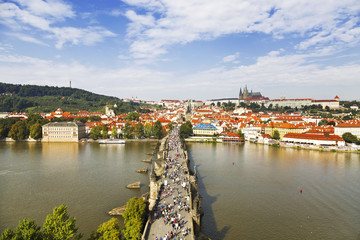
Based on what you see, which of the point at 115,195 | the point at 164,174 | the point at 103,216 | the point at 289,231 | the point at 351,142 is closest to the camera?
the point at 289,231

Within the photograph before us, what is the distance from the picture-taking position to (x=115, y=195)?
42.1ft

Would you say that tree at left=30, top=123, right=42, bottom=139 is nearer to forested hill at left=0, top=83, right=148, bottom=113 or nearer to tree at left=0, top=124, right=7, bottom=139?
tree at left=0, top=124, right=7, bottom=139

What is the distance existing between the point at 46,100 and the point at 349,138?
74.7 meters

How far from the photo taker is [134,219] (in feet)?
26.2

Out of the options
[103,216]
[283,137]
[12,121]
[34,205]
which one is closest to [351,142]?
[283,137]

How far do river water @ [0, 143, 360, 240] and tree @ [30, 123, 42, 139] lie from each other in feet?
37.4

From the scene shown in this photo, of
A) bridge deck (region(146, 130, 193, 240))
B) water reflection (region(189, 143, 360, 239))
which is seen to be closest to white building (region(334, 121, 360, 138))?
water reflection (region(189, 143, 360, 239))

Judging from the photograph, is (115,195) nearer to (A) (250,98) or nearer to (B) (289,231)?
(B) (289,231)

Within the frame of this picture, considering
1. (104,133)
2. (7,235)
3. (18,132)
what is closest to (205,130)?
(104,133)

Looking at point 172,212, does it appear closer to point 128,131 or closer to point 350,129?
point 128,131

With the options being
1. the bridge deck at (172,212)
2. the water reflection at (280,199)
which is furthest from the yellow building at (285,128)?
the bridge deck at (172,212)

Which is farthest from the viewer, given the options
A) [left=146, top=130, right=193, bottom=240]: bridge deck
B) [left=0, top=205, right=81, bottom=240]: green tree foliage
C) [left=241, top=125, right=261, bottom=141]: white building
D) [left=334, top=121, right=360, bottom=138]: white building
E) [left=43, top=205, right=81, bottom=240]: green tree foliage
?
[left=241, top=125, right=261, bottom=141]: white building

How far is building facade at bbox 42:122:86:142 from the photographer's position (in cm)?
3400

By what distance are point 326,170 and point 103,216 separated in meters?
16.1
